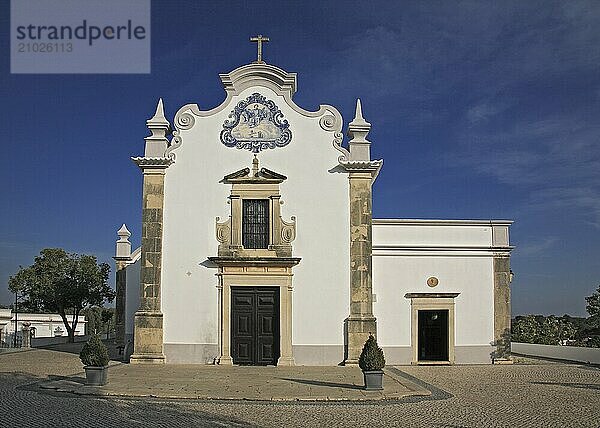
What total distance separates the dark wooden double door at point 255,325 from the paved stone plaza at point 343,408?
3.19 meters

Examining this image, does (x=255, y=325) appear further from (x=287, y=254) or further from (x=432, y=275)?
(x=432, y=275)

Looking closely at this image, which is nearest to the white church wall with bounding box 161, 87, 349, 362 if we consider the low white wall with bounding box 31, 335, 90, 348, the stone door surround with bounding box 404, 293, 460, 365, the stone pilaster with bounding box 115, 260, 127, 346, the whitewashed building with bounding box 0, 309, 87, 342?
the stone door surround with bounding box 404, 293, 460, 365

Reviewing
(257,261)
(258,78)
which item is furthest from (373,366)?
(258,78)

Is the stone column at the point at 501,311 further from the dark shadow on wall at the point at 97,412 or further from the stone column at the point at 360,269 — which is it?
the dark shadow on wall at the point at 97,412

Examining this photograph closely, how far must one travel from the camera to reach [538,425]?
10.8 metres

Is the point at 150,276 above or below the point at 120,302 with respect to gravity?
above

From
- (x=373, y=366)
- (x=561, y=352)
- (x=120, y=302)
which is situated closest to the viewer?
(x=373, y=366)

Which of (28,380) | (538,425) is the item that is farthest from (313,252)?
(538,425)

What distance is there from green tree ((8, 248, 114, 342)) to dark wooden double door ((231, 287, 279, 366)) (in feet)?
67.3

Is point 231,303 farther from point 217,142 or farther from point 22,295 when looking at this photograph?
point 22,295

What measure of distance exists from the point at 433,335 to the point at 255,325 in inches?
233

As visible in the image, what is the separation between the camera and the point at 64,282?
3850 centimetres

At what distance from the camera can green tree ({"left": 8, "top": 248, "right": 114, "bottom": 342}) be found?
38.2m

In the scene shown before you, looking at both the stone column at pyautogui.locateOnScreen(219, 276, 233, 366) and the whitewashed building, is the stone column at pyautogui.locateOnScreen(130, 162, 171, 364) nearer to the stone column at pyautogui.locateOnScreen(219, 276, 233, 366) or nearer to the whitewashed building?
the stone column at pyautogui.locateOnScreen(219, 276, 233, 366)
